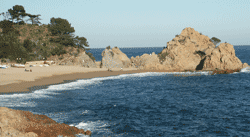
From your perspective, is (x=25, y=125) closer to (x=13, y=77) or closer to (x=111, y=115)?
(x=111, y=115)

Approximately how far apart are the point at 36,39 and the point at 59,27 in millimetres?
9001

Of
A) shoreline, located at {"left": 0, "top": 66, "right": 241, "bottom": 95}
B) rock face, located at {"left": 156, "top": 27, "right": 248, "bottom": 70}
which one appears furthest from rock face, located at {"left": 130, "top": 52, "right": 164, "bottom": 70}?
shoreline, located at {"left": 0, "top": 66, "right": 241, "bottom": 95}

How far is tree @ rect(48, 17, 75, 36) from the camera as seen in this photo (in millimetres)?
78050

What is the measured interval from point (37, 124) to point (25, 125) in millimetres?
819

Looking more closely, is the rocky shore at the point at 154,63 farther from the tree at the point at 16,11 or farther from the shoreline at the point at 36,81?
the tree at the point at 16,11

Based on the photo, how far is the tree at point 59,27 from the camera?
7805cm

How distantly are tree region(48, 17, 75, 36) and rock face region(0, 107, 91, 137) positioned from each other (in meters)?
66.0

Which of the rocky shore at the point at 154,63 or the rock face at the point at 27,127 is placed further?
the rocky shore at the point at 154,63

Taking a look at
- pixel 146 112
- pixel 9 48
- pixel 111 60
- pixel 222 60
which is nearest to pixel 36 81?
pixel 9 48

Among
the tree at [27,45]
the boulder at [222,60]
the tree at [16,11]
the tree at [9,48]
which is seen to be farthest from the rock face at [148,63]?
the tree at [16,11]

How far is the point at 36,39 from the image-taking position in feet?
250

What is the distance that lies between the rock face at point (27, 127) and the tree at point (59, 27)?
216 ft

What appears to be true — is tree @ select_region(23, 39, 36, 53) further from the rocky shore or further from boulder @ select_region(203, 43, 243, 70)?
boulder @ select_region(203, 43, 243, 70)

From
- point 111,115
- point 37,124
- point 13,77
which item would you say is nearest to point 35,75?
point 13,77
